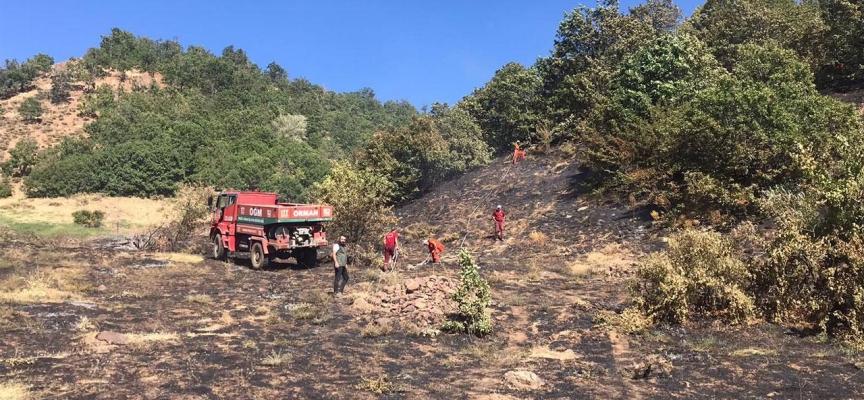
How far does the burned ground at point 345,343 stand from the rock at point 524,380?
13 cm

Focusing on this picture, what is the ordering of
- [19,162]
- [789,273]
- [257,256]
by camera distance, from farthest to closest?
[19,162] → [257,256] → [789,273]

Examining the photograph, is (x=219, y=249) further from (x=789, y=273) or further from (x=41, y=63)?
(x=41, y=63)

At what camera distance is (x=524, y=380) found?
24.7 feet

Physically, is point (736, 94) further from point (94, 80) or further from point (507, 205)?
point (94, 80)

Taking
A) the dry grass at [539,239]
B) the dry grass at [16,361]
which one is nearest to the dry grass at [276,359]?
the dry grass at [16,361]

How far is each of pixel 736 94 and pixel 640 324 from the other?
12.0m

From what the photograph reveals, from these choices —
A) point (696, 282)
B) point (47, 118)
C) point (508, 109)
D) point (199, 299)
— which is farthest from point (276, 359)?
point (47, 118)

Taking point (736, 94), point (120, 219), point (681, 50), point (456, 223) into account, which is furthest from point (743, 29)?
point (120, 219)

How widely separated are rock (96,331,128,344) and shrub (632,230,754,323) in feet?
31.5

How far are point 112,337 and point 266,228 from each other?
29.5ft

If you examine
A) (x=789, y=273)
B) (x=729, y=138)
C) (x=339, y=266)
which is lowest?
(x=339, y=266)

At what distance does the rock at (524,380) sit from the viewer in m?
7.41

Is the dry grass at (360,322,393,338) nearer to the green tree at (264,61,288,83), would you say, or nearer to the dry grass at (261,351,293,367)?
the dry grass at (261,351,293,367)

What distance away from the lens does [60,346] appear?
8891 millimetres
